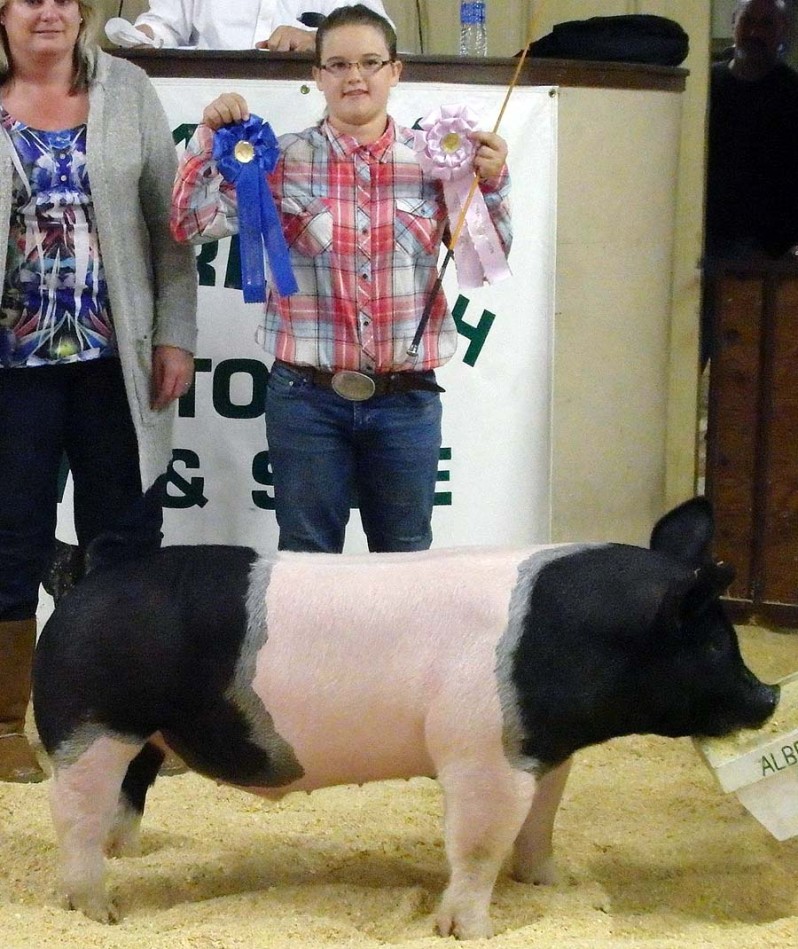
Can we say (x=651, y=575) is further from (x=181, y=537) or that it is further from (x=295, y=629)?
(x=181, y=537)

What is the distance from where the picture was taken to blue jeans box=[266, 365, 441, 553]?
3.06m

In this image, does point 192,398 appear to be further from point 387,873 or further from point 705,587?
point 705,587

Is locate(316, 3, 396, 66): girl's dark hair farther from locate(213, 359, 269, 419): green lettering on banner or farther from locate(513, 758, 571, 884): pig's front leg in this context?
locate(513, 758, 571, 884): pig's front leg

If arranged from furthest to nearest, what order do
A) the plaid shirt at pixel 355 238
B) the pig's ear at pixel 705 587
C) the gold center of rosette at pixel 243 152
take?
1. the plaid shirt at pixel 355 238
2. the gold center of rosette at pixel 243 152
3. the pig's ear at pixel 705 587

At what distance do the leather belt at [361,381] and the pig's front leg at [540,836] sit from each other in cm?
92

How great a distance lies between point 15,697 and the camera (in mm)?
3270

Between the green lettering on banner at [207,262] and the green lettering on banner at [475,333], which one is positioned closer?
the green lettering on banner at [207,262]

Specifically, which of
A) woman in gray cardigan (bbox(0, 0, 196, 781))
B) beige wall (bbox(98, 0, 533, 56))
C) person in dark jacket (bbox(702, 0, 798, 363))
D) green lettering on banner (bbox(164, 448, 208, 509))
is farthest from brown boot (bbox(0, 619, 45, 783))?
beige wall (bbox(98, 0, 533, 56))

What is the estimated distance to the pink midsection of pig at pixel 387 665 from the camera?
2.32 metres

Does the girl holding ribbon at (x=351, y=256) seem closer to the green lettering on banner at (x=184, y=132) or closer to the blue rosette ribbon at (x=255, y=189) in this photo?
the blue rosette ribbon at (x=255, y=189)

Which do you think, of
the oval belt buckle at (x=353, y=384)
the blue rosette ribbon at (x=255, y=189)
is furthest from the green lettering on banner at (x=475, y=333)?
the blue rosette ribbon at (x=255, y=189)

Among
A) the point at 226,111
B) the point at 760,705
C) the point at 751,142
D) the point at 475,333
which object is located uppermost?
the point at 751,142

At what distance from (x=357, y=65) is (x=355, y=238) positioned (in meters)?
0.36

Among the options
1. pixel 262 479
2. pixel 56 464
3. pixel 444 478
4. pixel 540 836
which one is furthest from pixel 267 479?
pixel 540 836
